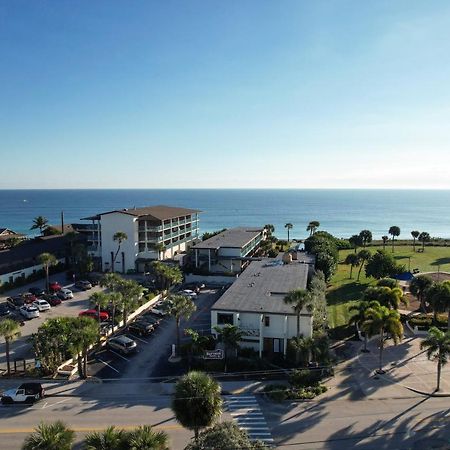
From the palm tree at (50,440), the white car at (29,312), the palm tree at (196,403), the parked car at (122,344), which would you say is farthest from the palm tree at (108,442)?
the white car at (29,312)

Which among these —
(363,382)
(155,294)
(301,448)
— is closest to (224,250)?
(155,294)

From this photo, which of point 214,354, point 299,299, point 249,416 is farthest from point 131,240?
point 249,416

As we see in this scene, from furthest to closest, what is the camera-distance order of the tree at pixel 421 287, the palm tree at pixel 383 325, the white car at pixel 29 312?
the tree at pixel 421 287, the white car at pixel 29 312, the palm tree at pixel 383 325

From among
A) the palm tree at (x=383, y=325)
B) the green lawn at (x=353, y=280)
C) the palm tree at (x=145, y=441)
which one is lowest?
the green lawn at (x=353, y=280)

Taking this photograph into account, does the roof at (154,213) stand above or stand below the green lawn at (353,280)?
above

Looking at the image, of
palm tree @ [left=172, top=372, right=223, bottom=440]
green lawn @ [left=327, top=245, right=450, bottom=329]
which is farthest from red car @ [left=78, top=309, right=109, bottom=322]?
palm tree @ [left=172, top=372, right=223, bottom=440]

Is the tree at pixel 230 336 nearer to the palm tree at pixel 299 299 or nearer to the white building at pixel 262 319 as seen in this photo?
the white building at pixel 262 319

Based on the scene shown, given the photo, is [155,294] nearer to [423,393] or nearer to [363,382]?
[363,382]

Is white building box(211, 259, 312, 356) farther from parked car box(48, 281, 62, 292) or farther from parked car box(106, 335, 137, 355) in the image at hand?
parked car box(48, 281, 62, 292)
